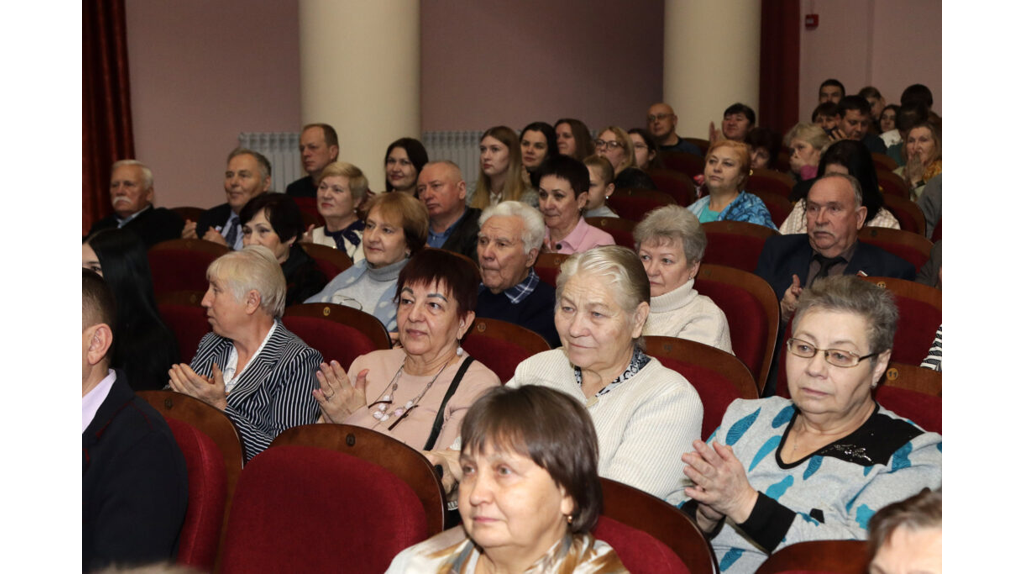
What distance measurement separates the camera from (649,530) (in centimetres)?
163

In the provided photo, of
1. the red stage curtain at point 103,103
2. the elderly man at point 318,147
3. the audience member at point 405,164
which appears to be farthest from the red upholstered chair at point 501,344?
the red stage curtain at point 103,103

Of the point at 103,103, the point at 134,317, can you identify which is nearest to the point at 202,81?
the point at 103,103

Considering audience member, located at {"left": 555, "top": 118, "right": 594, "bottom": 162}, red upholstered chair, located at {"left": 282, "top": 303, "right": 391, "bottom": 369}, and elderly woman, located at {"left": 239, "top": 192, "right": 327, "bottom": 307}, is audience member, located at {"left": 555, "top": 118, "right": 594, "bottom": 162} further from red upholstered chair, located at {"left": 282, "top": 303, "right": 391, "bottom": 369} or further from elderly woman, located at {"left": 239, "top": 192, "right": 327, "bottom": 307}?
red upholstered chair, located at {"left": 282, "top": 303, "right": 391, "bottom": 369}

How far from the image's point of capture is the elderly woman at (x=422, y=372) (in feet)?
8.62

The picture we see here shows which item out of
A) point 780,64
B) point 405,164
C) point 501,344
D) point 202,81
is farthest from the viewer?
point 780,64

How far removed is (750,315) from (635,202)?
97.6 inches

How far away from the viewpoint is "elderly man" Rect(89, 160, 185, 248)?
5.34m

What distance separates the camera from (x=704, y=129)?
891 cm

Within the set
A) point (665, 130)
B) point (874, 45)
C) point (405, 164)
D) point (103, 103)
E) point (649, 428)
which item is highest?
point (874, 45)

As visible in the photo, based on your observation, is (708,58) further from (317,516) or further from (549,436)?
(549,436)

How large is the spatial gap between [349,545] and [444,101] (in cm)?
817

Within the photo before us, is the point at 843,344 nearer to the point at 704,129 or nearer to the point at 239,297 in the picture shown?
the point at 239,297

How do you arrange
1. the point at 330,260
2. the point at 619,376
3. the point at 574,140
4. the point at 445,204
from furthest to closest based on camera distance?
the point at 574,140
the point at 445,204
the point at 330,260
the point at 619,376
